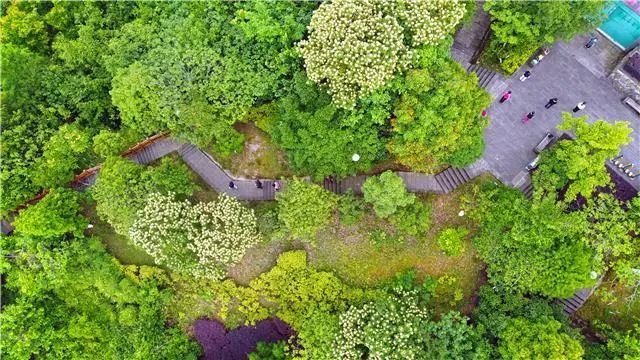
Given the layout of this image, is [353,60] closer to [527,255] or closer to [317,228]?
[317,228]

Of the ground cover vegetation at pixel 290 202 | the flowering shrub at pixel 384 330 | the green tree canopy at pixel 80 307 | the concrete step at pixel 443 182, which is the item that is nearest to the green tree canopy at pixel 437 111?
the ground cover vegetation at pixel 290 202

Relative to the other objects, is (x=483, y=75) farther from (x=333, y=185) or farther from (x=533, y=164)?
(x=333, y=185)

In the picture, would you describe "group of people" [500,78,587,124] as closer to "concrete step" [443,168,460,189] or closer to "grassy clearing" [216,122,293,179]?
"concrete step" [443,168,460,189]

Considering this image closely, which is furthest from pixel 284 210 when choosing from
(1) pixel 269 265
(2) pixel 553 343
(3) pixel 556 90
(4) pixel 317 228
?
(3) pixel 556 90

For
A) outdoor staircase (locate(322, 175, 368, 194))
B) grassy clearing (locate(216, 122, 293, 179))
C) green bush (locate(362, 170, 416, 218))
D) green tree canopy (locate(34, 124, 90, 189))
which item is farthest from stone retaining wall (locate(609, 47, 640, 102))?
green tree canopy (locate(34, 124, 90, 189))

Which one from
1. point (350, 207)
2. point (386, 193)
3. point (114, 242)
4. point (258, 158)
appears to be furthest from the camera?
point (114, 242)

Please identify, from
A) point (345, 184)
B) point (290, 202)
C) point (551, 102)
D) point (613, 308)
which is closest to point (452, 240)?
point (345, 184)

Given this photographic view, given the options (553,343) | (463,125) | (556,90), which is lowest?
(553,343)
